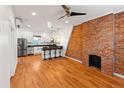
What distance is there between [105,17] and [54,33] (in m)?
7.42

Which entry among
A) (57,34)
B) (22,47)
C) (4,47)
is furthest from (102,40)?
(22,47)

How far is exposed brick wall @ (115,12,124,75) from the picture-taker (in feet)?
13.3

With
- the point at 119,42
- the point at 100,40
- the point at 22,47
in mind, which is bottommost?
the point at 22,47

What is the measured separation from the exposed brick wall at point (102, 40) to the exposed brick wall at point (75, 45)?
3.76 ft

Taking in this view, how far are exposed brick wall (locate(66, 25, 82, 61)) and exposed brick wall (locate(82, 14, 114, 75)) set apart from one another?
1.15 m

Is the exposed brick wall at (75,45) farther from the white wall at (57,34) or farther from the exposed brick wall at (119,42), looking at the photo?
the exposed brick wall at (119,42)

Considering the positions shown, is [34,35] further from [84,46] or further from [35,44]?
[84,46]

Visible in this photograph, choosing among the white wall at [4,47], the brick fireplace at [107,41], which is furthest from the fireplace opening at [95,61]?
the white wall at [4,47]

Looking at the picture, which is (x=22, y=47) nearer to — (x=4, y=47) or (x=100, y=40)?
(x=100, y=40)

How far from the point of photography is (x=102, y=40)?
15.8 feet

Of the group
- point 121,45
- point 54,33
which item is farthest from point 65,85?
point 54,33

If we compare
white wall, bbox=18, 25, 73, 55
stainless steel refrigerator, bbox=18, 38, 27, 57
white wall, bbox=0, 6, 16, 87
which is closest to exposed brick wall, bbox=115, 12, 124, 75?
white wall, bbox=0, 6, 16, 87

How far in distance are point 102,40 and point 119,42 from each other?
2.51ft

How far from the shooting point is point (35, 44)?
11500mm
